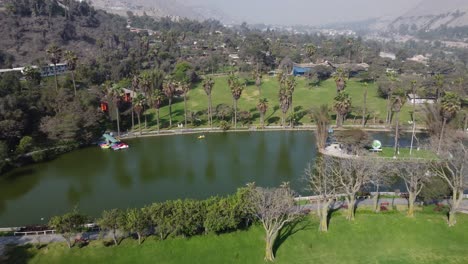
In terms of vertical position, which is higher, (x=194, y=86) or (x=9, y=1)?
(x=9, y=1)

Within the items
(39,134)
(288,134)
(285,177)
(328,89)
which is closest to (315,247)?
(285,177)

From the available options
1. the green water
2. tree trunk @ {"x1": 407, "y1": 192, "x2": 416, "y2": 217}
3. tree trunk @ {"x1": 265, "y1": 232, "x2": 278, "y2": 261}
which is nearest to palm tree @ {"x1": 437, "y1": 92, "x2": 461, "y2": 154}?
the green water

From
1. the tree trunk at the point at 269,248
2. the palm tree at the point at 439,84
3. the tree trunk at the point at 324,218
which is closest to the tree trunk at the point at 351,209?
the tree trunk at the point at 324,218

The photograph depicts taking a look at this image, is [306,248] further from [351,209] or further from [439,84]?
[439,84]

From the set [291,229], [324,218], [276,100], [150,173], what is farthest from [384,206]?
[276,100]

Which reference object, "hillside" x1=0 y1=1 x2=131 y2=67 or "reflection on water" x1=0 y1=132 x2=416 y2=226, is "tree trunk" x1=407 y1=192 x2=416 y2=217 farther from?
"hillside" x1=0 y1=1 x2=131 y2=67

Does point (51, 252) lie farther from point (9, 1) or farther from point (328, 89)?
point (9, 1)

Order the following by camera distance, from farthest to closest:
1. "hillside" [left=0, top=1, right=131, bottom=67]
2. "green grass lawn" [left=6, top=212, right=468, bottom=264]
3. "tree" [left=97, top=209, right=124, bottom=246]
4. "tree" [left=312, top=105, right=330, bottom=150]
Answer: "hillside" [left=0, top=1, right=131, bottom=67]
"tree" [left=312, top=105, right=330, bottom=150]
"tree" [left=97, top=209, right=124, bottom=246]
"green grass lawn" [left=6, top=212, right=468, bottom=264]
